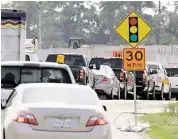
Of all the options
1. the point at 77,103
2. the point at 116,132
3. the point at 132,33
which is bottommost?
the point at 116,132

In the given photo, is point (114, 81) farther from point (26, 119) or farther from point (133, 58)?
point (26, 119)

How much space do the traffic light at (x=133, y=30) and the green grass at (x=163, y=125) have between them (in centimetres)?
228

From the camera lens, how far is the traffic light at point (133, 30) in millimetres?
15702

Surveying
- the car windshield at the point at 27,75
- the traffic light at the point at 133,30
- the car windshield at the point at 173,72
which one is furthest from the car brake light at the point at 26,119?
the car windshield at the point at 173,72

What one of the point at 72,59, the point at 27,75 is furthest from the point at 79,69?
the point at 27,75

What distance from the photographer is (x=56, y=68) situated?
1263cm

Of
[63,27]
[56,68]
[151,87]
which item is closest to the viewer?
[56,68]

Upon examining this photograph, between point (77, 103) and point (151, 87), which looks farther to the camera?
point (151, 87)

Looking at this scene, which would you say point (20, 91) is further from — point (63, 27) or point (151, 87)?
point (63, 27)

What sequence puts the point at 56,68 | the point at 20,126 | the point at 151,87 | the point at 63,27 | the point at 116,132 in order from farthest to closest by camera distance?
the point at 63,27
the point at 151,87
the point at 116,132
the point at 56,68
the point at 20,126

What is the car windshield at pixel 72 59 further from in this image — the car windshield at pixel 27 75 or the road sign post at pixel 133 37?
the car windshield at pixel 27 75

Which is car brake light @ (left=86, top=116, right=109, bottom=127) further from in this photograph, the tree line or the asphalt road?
the tree line

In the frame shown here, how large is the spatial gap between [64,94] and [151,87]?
19029 mm

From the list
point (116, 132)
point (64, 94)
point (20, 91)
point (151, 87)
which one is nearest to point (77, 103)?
point (64, 94)
